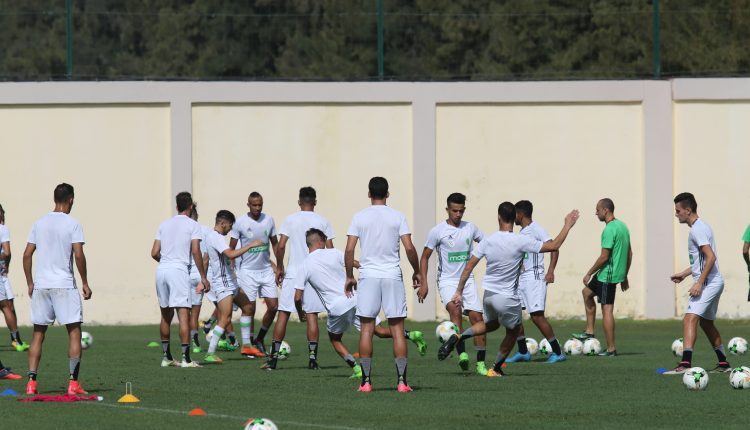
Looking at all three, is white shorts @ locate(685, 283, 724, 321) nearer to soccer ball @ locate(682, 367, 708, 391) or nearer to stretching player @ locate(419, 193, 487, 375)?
A: soccer ball @ locate(682, 367, 708, 391)

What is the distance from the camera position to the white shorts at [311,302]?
18.1 m

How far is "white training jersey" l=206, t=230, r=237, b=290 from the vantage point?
20.4 meters

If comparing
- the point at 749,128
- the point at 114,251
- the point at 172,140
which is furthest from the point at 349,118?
the point at 749,128

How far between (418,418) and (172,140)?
1650 cm

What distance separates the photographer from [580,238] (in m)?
28.8

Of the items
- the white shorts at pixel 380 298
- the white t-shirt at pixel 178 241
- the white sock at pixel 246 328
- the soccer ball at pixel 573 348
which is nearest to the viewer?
the white shorts at pixel 380 298

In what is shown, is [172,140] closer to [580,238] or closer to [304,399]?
[580,238]

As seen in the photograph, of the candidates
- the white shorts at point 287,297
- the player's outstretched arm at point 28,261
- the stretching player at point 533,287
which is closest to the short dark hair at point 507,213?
the stretching player at point 533,287

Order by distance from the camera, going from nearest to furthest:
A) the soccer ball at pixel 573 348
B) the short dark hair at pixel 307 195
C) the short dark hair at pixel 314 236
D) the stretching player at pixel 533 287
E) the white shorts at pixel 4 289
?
the short dark hair at pixel 314 236 → the stretching player at pixel 533 287 → the short dark hair at pixel 307 195 → the soccer ball at pixel 573 348 → the white shorts at pixel 4 289

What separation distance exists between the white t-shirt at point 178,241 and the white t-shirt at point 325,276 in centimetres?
160

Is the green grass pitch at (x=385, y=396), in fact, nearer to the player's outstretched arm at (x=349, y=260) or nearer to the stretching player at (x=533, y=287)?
the stretching player at (x=533, y=287)

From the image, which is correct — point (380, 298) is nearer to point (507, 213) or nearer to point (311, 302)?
point (507, 213)

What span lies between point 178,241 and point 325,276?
2072mm

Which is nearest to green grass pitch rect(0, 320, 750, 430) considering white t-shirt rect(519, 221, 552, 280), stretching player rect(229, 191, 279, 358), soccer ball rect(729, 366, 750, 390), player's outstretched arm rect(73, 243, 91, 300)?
soccer ball rect(729, 366, 750, 390)
